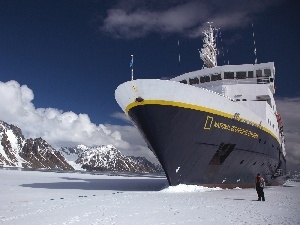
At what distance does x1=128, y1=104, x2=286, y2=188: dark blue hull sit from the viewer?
586 inches

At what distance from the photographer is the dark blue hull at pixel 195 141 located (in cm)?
1488

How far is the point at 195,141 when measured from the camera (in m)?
15.1

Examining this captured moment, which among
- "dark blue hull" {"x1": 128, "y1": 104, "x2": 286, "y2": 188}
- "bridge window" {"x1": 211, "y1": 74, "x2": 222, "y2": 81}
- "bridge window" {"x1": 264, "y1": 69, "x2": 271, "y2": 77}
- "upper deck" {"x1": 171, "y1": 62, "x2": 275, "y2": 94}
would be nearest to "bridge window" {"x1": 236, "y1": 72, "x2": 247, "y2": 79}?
"upper deck" {"x1": 171, "y1": 62, "x2": 275, "y2": 94}

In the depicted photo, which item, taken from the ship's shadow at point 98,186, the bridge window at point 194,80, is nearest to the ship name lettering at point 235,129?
the ship's shadow at point 98,186

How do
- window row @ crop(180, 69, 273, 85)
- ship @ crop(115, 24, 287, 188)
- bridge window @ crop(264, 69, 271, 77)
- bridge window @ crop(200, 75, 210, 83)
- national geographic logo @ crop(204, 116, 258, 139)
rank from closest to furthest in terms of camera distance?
ship @ crop(115, 24, 287, 188)
national geographic logo @ crop(204, 116, 258, 139)
window row @ crop(180, 69, 273, 85)
bridge window @ crop(264, 69, 271, 77)
bridge window @ crop(200, 75, 210, 83)

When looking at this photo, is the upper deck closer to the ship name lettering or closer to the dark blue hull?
the ship name lettering

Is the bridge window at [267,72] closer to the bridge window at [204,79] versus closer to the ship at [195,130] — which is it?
the bridge window at [204,79]

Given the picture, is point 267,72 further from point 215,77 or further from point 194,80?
point 194,80

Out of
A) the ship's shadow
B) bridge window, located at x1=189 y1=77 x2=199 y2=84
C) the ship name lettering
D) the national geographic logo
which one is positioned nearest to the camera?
the national geographic logo

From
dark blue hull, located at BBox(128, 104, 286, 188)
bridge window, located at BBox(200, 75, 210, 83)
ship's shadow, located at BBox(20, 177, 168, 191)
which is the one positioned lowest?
ship's shadow, located at BBox(20, 177, 168, 191)

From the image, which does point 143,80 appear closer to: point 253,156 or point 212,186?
point 212,186

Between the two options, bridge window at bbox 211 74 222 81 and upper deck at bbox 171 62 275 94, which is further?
bridge window at bbox 211 74 222 81

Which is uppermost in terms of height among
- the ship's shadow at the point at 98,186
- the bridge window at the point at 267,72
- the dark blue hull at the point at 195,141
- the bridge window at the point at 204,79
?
the bridge window at the point at 267,72

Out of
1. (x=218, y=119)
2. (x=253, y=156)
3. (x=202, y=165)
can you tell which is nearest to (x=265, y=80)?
(x=253, y=156)
